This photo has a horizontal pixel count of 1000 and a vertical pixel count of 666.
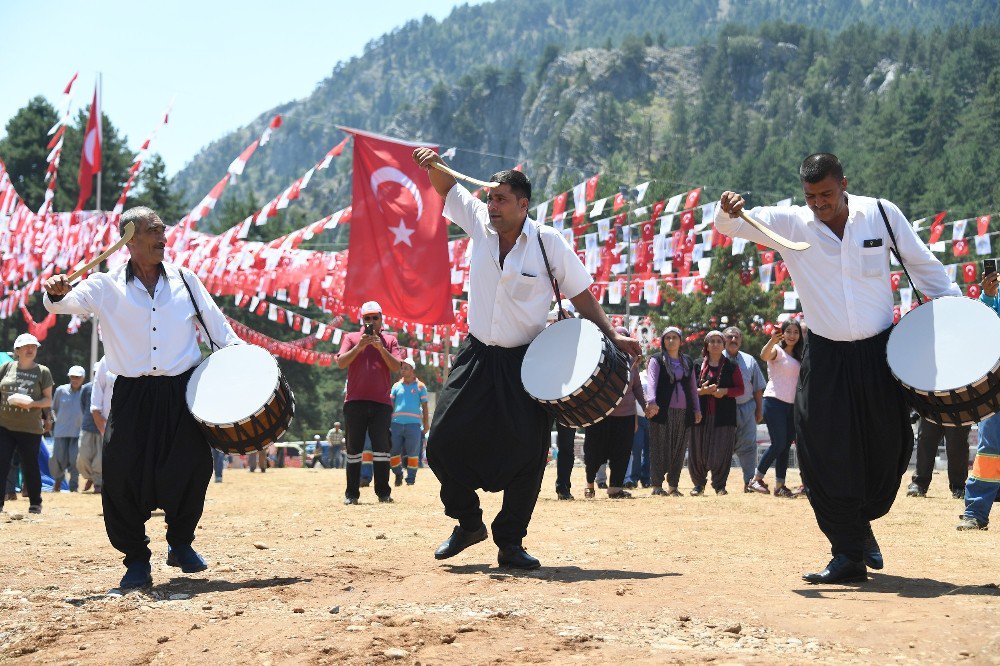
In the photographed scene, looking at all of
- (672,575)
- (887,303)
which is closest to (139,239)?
(672,575)

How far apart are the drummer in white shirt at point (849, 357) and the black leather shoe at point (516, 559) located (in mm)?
1430

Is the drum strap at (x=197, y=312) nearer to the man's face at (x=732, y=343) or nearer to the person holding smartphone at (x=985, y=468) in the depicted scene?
the person holding smartphone at (x=985, y=468)

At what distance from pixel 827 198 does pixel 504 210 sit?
1691 millimetres

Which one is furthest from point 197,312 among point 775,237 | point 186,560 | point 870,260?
point 870,260

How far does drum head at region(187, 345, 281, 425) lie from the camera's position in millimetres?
6188

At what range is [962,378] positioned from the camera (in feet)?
18.1

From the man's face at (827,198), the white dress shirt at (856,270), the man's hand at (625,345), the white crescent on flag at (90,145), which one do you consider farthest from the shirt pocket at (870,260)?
the white crescent on flag at (90,145)

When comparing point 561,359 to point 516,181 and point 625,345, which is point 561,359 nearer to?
point 625,345

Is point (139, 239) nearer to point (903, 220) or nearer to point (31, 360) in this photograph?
point (903, 220)

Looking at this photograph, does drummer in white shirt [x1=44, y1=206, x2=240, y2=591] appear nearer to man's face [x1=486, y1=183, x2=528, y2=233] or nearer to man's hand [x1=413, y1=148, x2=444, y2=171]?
man's hand [x1=413, y1=148, x2=444, y2=171]

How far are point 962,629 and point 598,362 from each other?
233cm

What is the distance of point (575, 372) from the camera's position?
20.5 ft

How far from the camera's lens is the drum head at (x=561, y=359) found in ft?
20.4

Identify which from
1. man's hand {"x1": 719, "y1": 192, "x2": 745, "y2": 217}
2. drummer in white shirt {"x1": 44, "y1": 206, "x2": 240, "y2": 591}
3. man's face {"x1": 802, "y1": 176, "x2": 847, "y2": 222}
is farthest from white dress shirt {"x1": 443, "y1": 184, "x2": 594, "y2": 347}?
drummer in white shirt {"x1": 44, "y1": 206, "x2": 240, "y2": 591}
